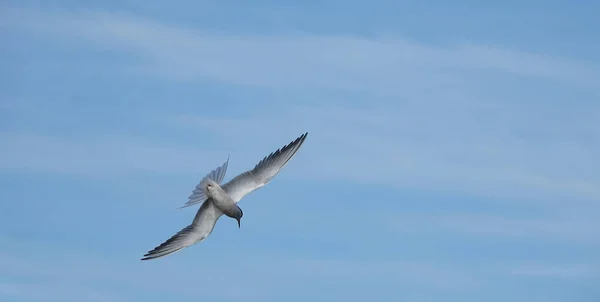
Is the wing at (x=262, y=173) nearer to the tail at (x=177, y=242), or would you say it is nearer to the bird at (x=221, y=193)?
the bird at (x=221, y=193)

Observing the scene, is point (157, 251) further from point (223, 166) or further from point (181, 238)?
point (223, 166)

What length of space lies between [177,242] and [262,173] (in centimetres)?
331

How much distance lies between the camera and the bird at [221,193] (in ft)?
103

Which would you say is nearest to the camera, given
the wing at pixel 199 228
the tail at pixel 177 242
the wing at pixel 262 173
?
the tail at pixel 177 242

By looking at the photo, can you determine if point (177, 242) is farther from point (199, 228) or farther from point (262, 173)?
point (262, 173)

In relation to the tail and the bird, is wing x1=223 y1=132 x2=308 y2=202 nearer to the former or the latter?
the bird

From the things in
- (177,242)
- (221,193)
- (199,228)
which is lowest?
(177,242)

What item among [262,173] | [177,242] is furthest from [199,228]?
[262,173]

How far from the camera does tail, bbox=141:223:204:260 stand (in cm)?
3033

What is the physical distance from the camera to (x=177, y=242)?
31219 millimetres

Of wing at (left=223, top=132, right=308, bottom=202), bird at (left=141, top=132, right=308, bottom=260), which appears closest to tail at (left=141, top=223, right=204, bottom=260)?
bird at (left=141, top=132, right=308, bottom=260)

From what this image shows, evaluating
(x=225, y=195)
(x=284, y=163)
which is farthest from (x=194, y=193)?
(x=284, y=163)

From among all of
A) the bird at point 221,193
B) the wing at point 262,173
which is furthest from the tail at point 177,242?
the wing at point 262,173

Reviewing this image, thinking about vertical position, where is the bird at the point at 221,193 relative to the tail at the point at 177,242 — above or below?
above
